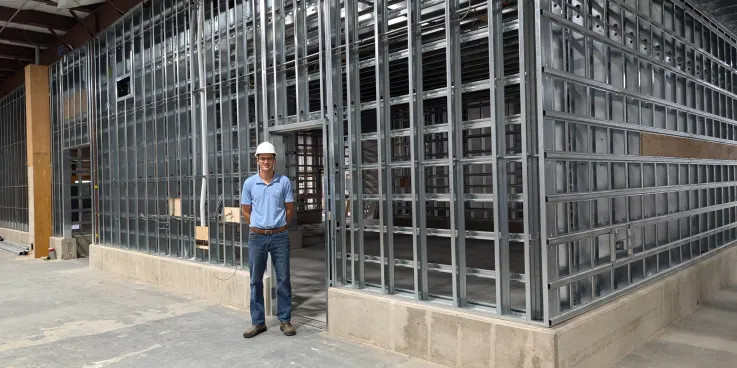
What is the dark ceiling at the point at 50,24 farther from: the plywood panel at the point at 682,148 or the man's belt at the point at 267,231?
the plywood panel at the point at 682,148

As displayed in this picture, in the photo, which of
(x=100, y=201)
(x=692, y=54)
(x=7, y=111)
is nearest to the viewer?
(x=692, y=54)

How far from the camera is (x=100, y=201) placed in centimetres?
1218

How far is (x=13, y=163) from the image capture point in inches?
750

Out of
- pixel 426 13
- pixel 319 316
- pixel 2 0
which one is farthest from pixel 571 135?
pixel 2 0

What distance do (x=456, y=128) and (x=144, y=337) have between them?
4.56 metres

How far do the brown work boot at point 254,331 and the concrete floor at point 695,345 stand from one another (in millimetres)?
3951

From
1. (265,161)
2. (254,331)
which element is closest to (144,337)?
(254,331)

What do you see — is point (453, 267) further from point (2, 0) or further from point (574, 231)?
point (2, 0)

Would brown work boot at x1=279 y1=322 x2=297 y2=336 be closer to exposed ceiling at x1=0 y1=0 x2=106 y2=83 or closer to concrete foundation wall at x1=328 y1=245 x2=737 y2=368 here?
concrete foundation wall at x1=328 y1=245 x2=737 y2=368

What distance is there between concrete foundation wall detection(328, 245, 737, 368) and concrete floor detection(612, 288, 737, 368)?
120mm

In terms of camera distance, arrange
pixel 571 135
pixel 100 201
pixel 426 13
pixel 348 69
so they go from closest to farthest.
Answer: pixel 571 135 < pixel 348 69 < pixel 426 13 < pixel 100 201

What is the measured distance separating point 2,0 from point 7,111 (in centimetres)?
971

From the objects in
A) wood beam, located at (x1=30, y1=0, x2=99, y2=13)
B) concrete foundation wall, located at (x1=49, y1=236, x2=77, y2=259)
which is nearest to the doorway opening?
wood beam, located at (x1=30, y1=0, x2=99, y2=13)

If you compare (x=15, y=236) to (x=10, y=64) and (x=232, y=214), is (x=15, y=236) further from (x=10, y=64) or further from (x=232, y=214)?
(x=232, y=214)
